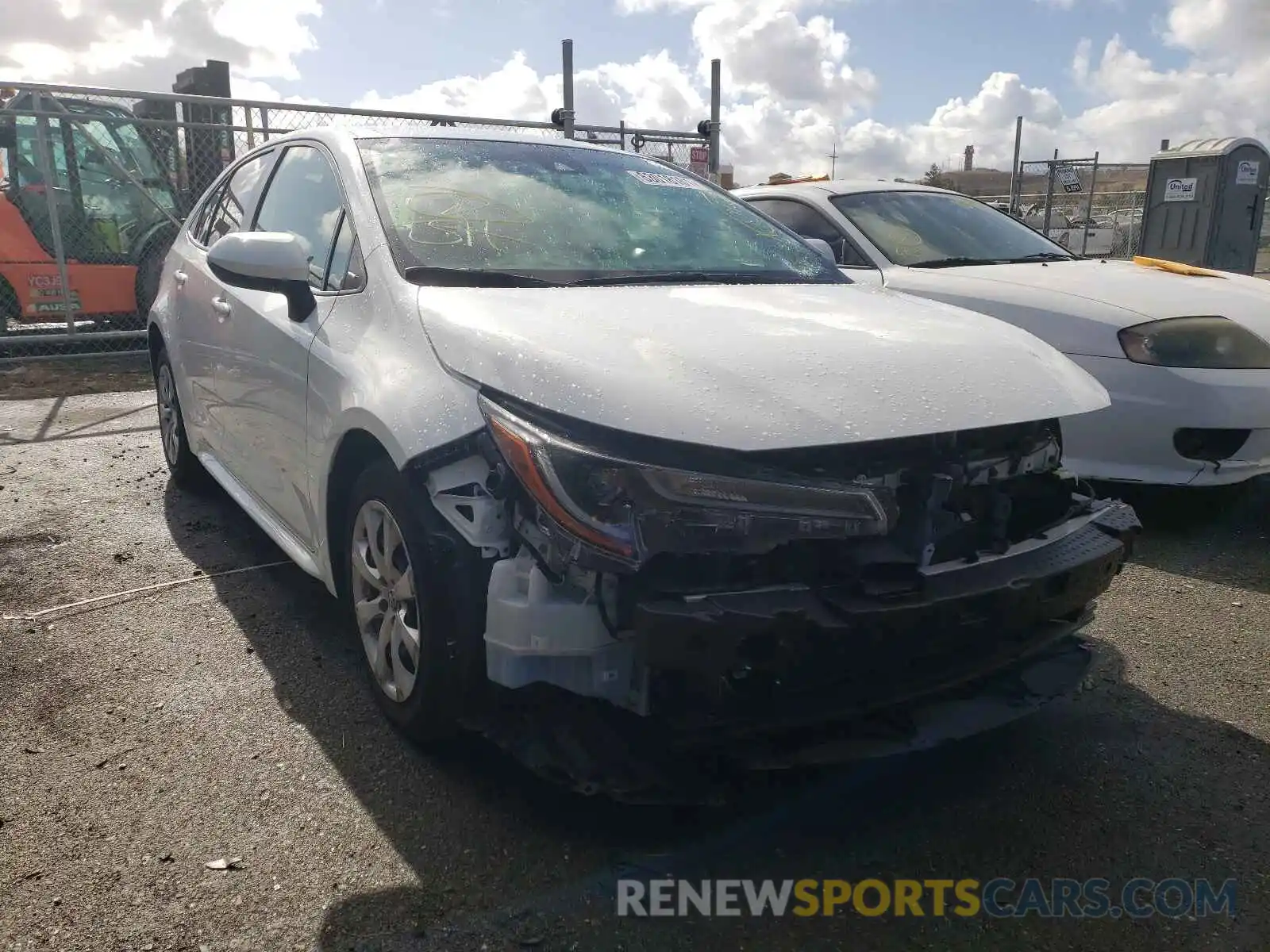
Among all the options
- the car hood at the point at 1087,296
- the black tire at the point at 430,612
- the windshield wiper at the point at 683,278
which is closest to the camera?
the black tire at the point at 430,612

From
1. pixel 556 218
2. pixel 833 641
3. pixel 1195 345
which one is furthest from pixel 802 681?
pixel 1195 345

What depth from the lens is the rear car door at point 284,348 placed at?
298cm

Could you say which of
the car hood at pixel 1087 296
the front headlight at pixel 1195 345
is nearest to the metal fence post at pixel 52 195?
the car hood at pixel 1087 296

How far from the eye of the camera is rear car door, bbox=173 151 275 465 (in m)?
3.82

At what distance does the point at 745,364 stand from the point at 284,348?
63.1 inches

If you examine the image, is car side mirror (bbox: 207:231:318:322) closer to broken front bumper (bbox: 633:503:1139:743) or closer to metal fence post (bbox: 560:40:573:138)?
broken front bumper (bbox: 633:503:1139:743)

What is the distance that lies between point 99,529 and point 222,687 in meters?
1.92

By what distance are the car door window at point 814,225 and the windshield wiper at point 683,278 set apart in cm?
→ 213

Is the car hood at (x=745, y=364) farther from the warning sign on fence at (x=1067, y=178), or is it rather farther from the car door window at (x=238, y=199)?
the warning sign on fence at (x=1067, y=178)

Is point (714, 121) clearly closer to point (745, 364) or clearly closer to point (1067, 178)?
point (1067, 178)

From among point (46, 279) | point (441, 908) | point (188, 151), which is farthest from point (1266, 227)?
point (441, 908)

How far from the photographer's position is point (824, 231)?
5.47 m

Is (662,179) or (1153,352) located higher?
(662,179)

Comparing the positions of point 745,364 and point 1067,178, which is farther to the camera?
point 1067,178
